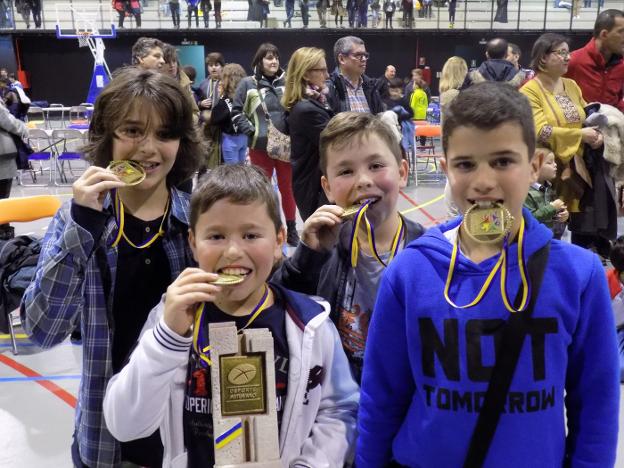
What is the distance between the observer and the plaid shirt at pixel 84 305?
1.59 meters

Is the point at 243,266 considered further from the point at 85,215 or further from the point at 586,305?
the point at 586,305

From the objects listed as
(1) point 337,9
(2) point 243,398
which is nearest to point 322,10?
(1) point 337,9

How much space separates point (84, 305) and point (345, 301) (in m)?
0.71

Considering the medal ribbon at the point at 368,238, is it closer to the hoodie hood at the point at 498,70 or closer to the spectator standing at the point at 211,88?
the hoodie hood at the point at 498,70

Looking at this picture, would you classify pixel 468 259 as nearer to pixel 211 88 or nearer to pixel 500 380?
pixel 500 380

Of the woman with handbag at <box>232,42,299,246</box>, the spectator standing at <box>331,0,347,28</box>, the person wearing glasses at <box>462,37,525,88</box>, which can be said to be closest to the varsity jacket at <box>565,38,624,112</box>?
the person wearing glasses at <box>462,37,525,88</box>

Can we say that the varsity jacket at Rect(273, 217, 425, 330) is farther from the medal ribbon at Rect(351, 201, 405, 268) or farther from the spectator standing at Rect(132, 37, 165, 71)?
the spectator standing at Rect(132, 37, 165, 71)

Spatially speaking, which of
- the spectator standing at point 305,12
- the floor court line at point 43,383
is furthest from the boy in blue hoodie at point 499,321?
the spectator standing at point 305,12

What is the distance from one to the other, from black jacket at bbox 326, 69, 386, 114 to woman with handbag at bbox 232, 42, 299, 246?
0.98 meters

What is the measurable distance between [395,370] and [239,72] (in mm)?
6560

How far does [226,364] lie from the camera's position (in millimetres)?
1231

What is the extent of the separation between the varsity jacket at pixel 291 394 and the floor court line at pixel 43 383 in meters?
2.70

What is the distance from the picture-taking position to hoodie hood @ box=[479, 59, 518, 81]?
7188 mm

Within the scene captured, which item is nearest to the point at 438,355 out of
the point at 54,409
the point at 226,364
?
the point at 226,364
